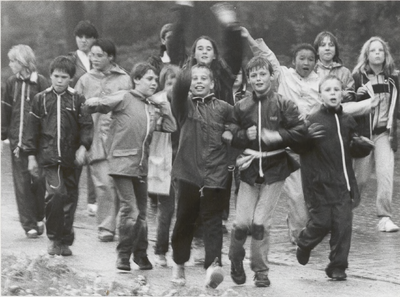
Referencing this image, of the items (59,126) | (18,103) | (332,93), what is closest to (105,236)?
(59,126)

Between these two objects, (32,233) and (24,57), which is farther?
(32,233)

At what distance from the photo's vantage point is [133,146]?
8891 mm

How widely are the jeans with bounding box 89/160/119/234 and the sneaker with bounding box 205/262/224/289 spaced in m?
2.76

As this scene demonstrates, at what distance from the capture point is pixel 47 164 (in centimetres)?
959

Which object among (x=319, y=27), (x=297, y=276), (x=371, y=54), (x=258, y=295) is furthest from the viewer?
(x=319, y=27)

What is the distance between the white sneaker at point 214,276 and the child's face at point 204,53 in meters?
2.09

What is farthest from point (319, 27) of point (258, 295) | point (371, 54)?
point (258, 295)

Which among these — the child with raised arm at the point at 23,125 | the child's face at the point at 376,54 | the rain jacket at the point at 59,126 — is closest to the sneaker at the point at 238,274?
the rain jacket at the point at 59,126

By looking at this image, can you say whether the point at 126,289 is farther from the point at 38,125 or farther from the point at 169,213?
the point at 38,125

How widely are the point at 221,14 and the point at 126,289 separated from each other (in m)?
2.32

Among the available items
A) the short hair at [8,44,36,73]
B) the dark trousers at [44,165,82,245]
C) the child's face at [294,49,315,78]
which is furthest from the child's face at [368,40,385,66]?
the short hair at [8,44,36,73]

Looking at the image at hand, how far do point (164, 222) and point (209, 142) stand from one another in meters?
1.37

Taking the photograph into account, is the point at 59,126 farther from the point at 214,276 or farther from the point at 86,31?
the point at 86,31

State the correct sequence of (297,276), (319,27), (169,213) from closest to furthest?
1. (297,276)
2. (169,213)
3. (319,27)
